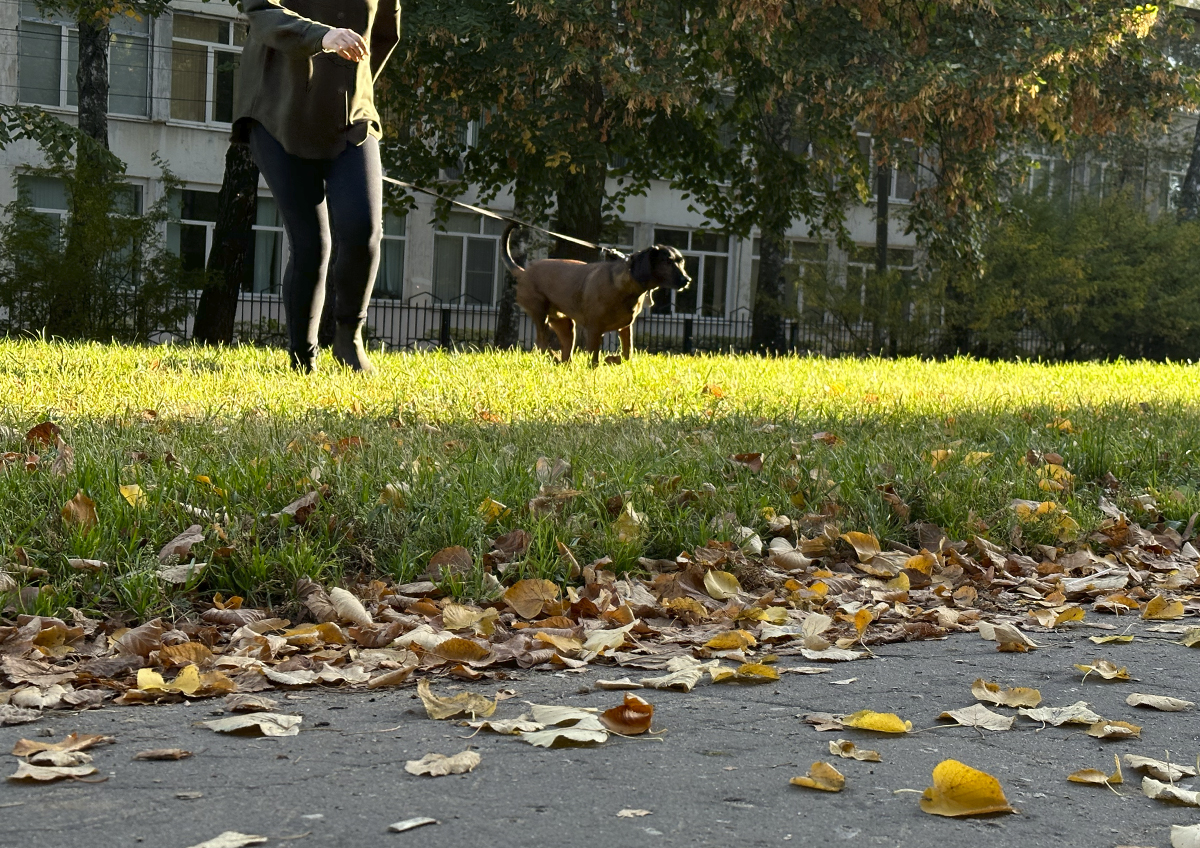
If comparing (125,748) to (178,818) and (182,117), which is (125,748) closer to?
(178,818)

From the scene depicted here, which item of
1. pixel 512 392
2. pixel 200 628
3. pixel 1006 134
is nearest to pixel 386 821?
pixel 200 628

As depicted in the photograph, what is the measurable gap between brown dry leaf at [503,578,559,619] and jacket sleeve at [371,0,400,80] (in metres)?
4.27

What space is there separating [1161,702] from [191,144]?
29144 mm

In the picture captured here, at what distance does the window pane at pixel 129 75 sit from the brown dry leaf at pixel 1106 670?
28519 mm

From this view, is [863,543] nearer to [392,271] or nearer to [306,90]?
[306,90]

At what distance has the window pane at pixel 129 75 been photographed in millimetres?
27828

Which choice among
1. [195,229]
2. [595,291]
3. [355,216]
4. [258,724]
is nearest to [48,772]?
[258,724]

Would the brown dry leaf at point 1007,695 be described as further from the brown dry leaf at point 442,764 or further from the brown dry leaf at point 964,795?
the brown dry leaf at point 442,764

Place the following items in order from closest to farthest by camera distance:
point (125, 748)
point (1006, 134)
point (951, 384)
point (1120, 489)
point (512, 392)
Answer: point (125, 748)
point (1120, 489)
point (512, 392)
point (951, 384)
point (1006, 134)

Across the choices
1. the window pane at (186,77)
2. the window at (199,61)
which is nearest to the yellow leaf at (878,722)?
the window at (199,61)

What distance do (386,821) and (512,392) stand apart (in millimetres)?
4878

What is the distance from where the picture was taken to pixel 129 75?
92.3ft

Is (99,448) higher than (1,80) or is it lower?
lower

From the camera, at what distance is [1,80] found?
88.7ft
